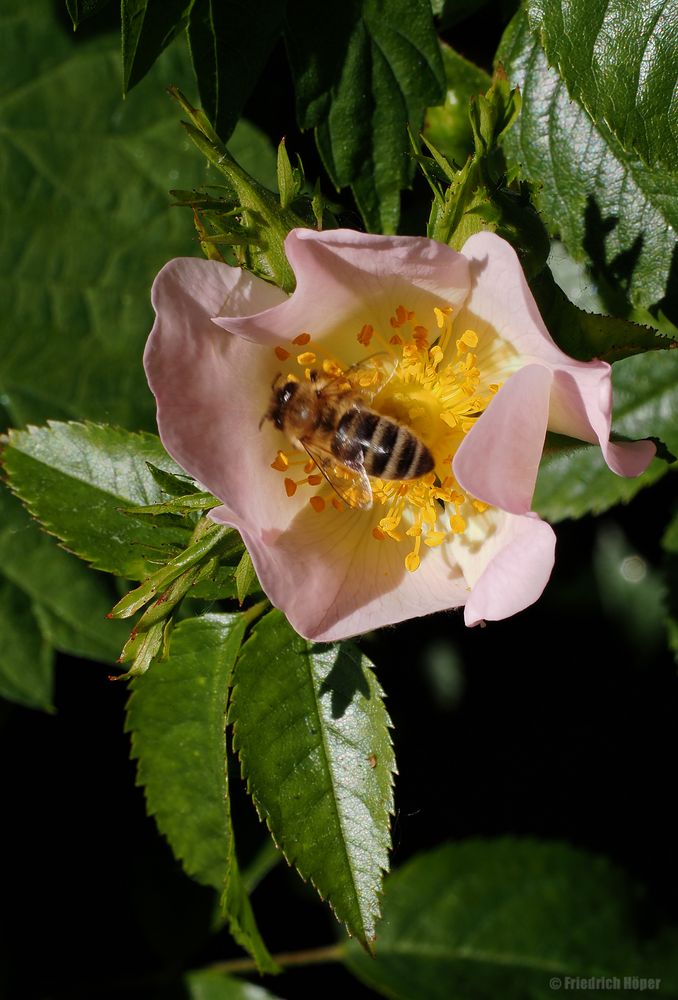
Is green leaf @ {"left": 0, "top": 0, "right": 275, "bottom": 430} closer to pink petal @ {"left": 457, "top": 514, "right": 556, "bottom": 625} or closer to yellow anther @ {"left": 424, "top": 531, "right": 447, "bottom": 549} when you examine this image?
yellow anther @ {"left": 424, "top": 531, "right": 447, "bottom": 549}

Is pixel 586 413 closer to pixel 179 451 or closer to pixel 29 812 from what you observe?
pixel 179 451

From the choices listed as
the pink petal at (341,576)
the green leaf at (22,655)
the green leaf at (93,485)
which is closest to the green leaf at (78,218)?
the green leaf at (22,655)

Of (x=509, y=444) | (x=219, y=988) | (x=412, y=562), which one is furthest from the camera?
(x=219, y=988)

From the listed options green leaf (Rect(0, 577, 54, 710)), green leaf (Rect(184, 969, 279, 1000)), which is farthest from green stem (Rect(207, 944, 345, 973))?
green leaf (Rect(0, 577, 54, 710))

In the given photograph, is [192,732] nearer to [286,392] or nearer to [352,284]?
[286,392]

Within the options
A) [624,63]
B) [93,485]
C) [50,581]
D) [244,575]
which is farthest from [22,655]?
[624,63]

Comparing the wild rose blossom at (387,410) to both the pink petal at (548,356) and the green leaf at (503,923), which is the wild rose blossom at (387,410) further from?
the green leaf at (503,923)

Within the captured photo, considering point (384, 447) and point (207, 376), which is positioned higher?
point (207, 376)

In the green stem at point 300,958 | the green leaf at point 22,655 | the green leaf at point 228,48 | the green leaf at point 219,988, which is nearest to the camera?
the green leaf at point 228,48
